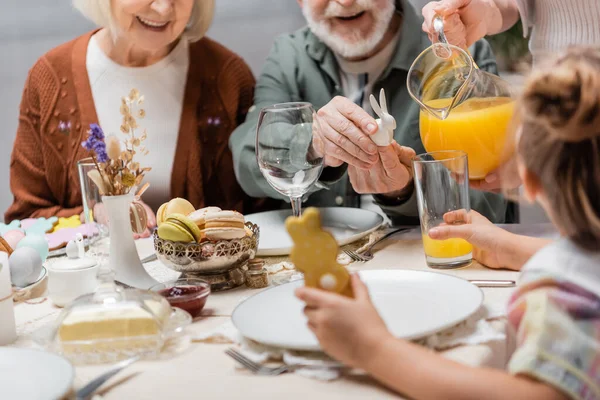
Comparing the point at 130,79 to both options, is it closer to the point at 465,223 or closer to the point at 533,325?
the point at 465,223

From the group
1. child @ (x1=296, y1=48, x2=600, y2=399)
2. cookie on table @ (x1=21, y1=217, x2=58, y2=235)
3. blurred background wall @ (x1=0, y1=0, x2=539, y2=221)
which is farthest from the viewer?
blurred background wall @ (x1=0, y1=0, x2=539, y2=221)

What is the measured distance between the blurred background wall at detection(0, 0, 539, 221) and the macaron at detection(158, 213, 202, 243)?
183 cm

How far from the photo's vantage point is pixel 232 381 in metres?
0.71

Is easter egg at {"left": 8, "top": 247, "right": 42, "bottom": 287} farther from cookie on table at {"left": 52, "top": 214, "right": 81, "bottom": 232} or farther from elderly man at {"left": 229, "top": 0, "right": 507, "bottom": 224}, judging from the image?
elderly man at {"left": 229, "top": 0, "right": 507, "bottom": 224}

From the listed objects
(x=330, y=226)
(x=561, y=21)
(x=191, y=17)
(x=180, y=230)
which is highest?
(x=191, y=17)

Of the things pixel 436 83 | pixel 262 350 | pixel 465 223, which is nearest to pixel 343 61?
pixel 436 83

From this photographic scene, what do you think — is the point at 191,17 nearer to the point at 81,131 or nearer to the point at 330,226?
the point at 81,131

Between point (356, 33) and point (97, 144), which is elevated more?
point (356, 33)

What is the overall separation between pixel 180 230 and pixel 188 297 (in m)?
0.14

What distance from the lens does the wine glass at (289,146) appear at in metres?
1.02

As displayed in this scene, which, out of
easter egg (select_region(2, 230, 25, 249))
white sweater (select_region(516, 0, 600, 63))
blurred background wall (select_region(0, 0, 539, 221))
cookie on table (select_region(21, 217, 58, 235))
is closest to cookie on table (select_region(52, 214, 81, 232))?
cookie on table (select_region(21, 217, 58, 235))

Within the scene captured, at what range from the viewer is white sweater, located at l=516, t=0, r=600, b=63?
1.54m

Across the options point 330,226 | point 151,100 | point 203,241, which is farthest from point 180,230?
point 151,100

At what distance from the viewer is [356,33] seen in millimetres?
1861
